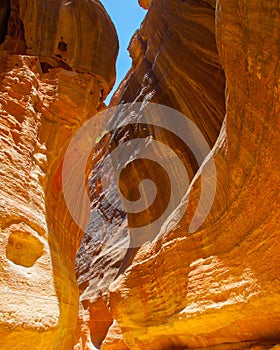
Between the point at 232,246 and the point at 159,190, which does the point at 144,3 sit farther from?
the point at 232,246

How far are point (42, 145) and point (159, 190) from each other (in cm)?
255

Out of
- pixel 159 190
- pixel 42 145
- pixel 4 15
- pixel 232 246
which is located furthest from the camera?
pixel 159 190

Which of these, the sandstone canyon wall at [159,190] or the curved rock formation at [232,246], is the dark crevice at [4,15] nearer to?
the sandstone canyon wall at [159,190]

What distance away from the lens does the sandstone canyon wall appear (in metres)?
2.60

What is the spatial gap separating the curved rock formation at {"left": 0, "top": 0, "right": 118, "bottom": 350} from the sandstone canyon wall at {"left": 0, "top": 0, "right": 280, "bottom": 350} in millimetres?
13

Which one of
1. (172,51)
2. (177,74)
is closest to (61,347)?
(177,74)

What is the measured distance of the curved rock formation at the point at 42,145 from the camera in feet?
8.29

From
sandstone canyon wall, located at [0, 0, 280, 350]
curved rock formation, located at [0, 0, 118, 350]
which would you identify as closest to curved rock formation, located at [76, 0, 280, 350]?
sandstone canyon wall, located at [0, 0, 280, 350]

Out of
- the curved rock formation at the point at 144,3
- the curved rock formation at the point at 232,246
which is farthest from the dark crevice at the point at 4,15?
the curved rock formation at the point at 144,3

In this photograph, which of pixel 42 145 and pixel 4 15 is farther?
pixel 4 15

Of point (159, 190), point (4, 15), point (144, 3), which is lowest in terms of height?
point (159, 190)

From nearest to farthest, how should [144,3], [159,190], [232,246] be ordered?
[232,246]
[159,190]
[144,3]

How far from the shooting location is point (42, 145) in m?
3.55

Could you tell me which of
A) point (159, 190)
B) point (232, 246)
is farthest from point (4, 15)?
point (232, 246)
